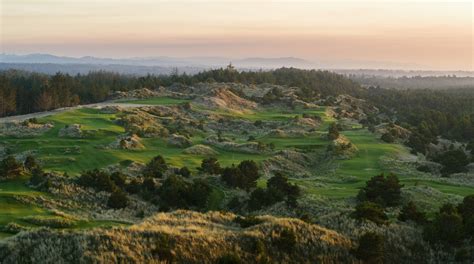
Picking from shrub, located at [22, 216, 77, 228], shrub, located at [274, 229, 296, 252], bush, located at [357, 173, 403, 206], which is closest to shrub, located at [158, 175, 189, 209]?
shrub, located at [22, 216, 77, 228]

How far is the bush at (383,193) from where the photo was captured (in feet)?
120

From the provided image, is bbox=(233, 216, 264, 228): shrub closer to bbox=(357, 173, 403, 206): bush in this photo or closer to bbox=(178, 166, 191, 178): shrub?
bbox=(357, 173, 403, 206): bush

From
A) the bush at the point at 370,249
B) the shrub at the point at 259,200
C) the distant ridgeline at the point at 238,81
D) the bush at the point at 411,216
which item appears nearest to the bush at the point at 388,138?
the distant ridgeline at the point at 238,81

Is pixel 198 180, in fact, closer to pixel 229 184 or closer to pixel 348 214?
pixel 229 184

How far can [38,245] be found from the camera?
19609mm

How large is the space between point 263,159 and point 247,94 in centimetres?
8667

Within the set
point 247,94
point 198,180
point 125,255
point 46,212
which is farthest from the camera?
point 247,94

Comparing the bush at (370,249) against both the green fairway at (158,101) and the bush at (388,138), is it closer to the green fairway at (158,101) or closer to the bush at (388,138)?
the bush at (388,138)

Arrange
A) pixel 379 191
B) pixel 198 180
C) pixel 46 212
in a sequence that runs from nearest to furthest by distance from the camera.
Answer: pixel 46 212 < pixel 379 191 < pixel 198 180

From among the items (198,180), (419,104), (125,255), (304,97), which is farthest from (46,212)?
(419,104)

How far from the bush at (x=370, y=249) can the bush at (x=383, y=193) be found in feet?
38.0

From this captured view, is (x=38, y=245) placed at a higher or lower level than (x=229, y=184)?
higher

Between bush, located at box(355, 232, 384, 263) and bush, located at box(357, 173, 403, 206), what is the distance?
1158 cm

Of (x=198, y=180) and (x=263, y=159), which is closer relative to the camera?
(x=198, y=180)
